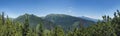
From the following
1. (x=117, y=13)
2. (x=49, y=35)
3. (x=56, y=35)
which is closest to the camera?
(x=56, y=35)

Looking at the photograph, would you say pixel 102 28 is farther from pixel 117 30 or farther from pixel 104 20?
pixel 117 30

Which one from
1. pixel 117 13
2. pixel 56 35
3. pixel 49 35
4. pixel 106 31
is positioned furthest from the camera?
pixel 117 13

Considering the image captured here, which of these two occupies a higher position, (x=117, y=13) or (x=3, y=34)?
(x=117, y=13)

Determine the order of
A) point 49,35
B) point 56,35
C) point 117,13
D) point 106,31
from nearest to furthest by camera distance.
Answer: point 106,31 < point 56,35 < point 49,35 < point 117,13

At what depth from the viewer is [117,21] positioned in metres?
95.4

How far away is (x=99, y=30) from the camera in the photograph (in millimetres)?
78562

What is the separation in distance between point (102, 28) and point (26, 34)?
82.2 ft

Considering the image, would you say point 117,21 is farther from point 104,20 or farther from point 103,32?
point 103,32

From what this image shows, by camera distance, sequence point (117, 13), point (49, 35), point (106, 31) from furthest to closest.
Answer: point (117, 13)
point (49, 35)
point (106, 31)

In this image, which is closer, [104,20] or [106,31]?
[106,31]

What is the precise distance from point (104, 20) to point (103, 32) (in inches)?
298

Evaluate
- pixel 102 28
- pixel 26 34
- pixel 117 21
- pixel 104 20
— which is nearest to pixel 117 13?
pixel 117 21

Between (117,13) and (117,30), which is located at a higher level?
(117,13)

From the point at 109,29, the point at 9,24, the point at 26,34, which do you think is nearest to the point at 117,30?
the point at 109,29
